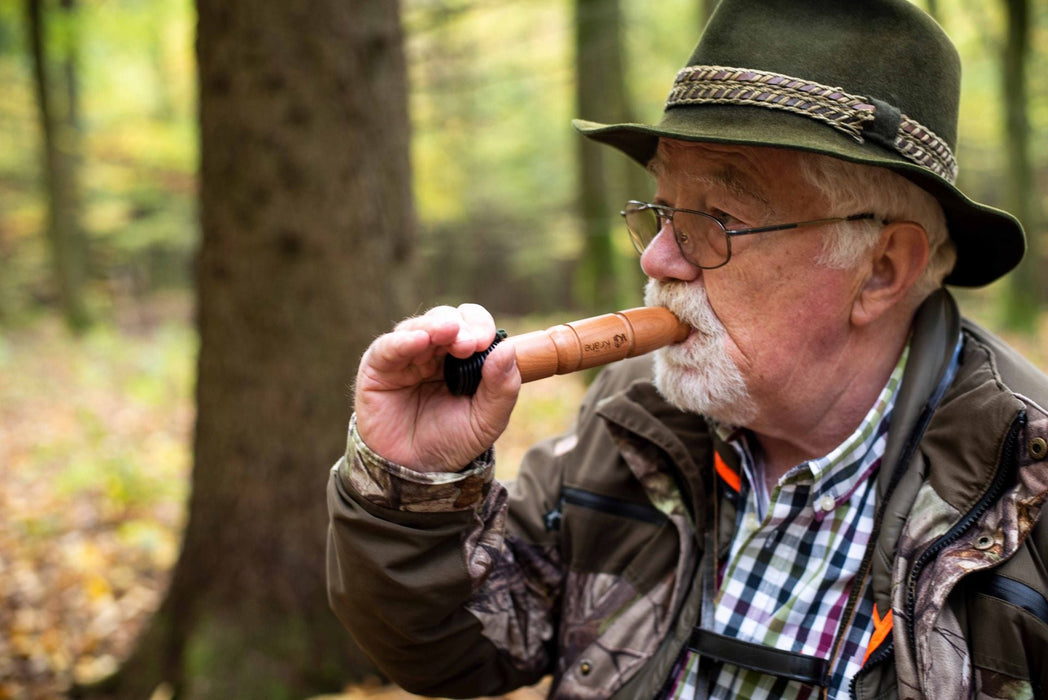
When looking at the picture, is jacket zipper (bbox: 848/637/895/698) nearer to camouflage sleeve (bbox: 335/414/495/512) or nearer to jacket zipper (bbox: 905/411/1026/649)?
jacket zipper (bbox: 905/411/1026/649)

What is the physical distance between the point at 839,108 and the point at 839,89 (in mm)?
53

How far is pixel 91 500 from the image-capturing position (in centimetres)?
557

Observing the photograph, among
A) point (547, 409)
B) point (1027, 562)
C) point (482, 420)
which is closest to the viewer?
point (1027, 562)

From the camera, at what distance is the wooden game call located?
175 cm

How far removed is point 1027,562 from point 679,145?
48.8 inches

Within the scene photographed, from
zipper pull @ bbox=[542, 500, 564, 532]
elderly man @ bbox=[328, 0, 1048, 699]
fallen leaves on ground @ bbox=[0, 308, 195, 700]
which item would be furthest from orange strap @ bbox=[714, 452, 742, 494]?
fallen leaves on ground @ bbox=[0, 308, 195, 700]

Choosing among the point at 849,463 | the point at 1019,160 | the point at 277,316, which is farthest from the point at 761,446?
the point at 1019,160

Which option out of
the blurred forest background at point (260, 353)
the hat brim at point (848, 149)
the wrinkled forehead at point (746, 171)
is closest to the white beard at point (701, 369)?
the wrinkled forehead at point (746, 171)

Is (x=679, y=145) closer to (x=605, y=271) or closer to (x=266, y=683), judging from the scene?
(x=266, y=683)

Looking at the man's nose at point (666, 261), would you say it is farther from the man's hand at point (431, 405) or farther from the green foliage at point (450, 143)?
the green foliage at point (450, 143)

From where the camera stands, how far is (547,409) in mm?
8914

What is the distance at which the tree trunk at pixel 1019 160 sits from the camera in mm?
10500

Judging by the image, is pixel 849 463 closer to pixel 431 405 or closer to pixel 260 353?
pixel 431 405

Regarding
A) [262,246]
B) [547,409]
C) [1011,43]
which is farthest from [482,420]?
[1011,43]
